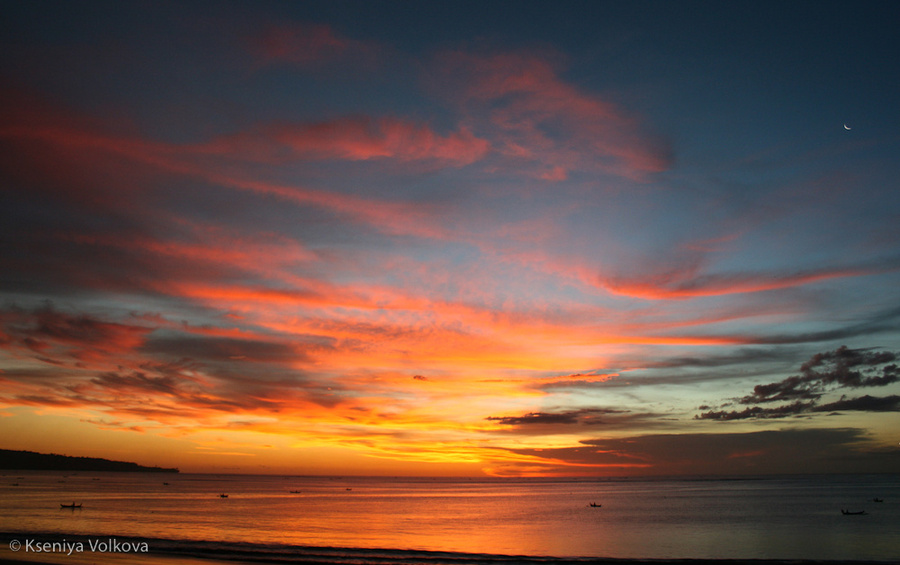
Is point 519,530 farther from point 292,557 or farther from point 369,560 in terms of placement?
point 292,557

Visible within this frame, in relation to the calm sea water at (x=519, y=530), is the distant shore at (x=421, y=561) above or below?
above

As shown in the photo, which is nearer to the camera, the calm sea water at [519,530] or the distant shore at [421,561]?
the distant shore at [421,561]

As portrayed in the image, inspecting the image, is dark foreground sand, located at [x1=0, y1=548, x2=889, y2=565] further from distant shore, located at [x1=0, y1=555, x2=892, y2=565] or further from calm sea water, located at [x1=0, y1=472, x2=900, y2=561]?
calm sea water, located at [x1=0, y1=472, x2=900, y2=561]

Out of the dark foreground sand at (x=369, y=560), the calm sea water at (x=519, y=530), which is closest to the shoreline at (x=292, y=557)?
the dark foreground sand at (x=369, y=560)

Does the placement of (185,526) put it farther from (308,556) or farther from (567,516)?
(567,516)

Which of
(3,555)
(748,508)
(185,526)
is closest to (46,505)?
(185,526)

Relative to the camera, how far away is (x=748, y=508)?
113062mm

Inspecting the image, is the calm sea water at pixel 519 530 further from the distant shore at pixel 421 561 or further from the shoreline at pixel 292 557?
the distant shore at pixel 421 561

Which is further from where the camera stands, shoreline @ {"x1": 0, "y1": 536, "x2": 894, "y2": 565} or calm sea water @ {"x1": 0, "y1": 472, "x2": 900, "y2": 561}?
calm sea water @ {"x1": 0, "y1": 472, "x2": 900, "y2": 561}

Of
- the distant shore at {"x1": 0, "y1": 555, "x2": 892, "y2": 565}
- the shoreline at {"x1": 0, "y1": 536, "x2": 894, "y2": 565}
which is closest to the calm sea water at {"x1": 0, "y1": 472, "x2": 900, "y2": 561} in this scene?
the shoreline at {"x1": 0, "y1": 536, "x2": 894, "y2": 565}

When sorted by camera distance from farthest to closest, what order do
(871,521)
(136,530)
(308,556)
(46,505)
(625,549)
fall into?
(46,505) → (871,521) → (136,530) → (625,549) → (308,556)

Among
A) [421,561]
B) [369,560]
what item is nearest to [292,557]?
[369,560]

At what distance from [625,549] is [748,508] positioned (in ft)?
240

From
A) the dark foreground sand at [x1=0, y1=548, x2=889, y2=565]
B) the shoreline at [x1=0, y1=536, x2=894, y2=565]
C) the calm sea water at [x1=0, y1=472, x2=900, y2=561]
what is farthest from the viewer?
the calm sea water at [x1=0, y1=472, x2=900, y2=561]
